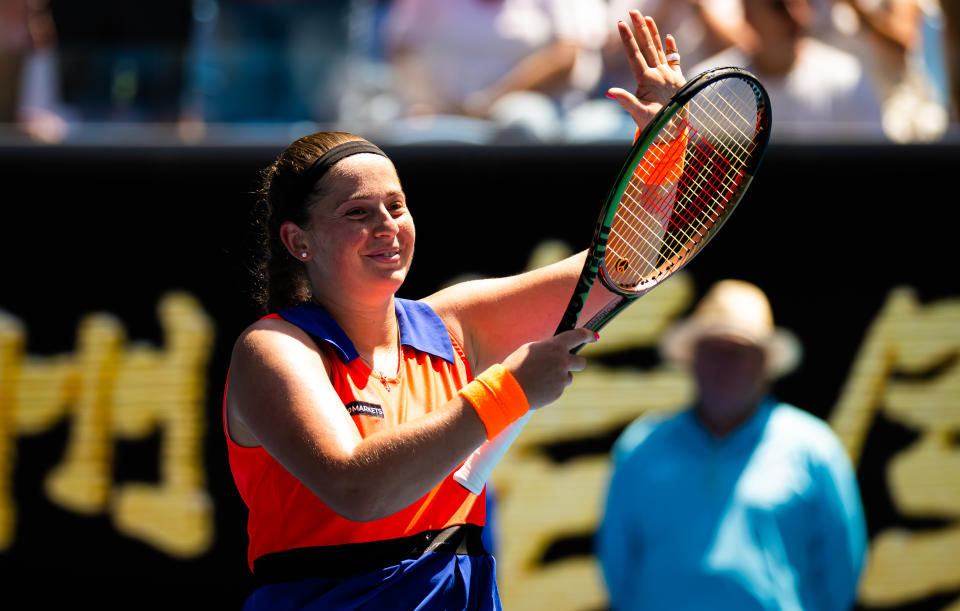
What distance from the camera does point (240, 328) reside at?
5539mm

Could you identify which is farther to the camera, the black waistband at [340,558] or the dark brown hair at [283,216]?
the dark brown hair at [283,216]

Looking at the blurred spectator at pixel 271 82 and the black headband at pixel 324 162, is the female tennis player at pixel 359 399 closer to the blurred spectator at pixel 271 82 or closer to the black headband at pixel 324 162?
the black headband at pixel 324 162

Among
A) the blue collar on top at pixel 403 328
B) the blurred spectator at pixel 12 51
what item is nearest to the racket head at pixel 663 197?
the blue collar on top at pixel 403 328

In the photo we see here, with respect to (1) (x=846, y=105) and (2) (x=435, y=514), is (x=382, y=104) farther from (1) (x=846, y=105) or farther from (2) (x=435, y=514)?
(2) (x=435, y=514)

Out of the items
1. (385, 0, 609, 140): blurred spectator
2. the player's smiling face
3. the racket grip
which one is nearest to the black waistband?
the racket grip

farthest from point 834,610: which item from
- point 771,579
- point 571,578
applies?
point 571,578

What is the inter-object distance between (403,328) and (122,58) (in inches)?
169

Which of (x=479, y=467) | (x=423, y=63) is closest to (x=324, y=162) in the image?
(x=479, y=467)

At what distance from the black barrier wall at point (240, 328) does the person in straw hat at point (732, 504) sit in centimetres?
97

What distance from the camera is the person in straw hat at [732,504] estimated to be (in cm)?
431

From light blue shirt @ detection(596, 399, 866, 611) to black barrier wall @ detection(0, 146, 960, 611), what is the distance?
3.46 feet

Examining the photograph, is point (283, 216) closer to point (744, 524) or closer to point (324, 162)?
point (324, 162)

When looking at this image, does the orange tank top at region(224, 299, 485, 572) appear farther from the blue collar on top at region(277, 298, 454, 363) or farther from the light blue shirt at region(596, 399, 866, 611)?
the light blue shirt at region(596, 399, 866, 611)

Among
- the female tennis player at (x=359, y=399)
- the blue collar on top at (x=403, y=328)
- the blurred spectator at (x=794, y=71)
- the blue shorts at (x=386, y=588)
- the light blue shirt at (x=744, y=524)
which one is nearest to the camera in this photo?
the female tennis player at (x=359, y=399)
